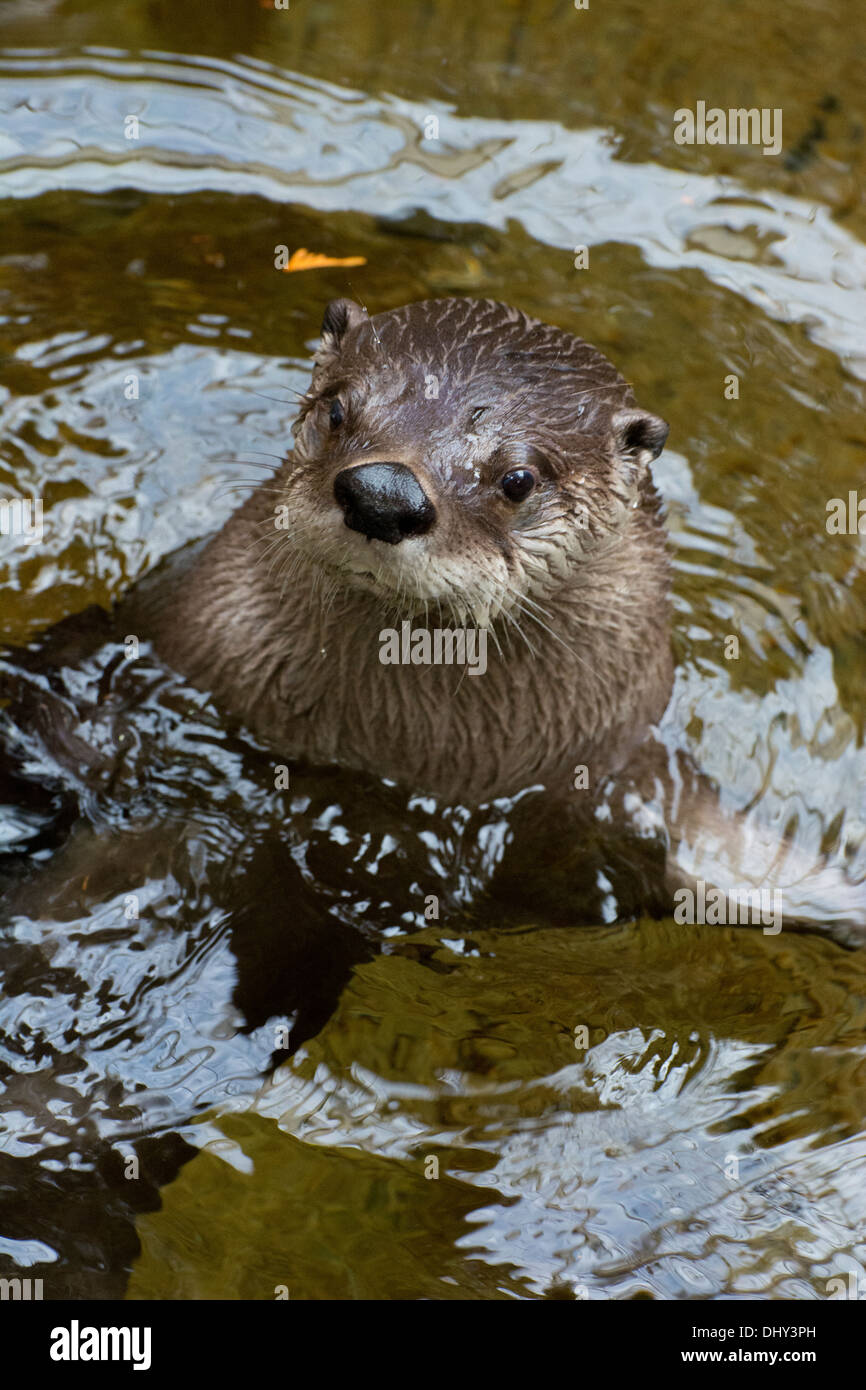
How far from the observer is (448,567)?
2473mm

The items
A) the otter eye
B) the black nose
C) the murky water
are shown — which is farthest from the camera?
the murky water

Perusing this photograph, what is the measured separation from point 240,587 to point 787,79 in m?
3.20

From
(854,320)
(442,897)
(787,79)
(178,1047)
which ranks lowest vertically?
(178,1047)

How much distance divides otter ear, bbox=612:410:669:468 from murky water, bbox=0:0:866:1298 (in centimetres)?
86

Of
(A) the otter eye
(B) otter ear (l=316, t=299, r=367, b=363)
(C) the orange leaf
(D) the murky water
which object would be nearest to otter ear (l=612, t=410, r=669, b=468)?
(A) the otter eye

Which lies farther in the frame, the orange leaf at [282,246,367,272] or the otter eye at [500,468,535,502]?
the orange leaf at [282,246,367,272]

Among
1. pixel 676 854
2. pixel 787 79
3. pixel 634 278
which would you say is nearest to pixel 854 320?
pixel 634 278

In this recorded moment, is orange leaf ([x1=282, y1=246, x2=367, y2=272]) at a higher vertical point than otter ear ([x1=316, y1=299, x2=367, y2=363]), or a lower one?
higher

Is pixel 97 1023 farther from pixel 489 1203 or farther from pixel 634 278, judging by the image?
pixel 634 278

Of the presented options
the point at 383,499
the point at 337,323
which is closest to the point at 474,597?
the point at 383,499

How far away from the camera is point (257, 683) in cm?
319

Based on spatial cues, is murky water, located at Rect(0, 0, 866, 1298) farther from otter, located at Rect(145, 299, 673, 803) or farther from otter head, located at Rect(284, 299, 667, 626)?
otter head, located at Rect(284, 299, 667, 626)

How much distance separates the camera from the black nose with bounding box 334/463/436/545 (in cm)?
230

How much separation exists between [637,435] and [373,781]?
3.09 feet
